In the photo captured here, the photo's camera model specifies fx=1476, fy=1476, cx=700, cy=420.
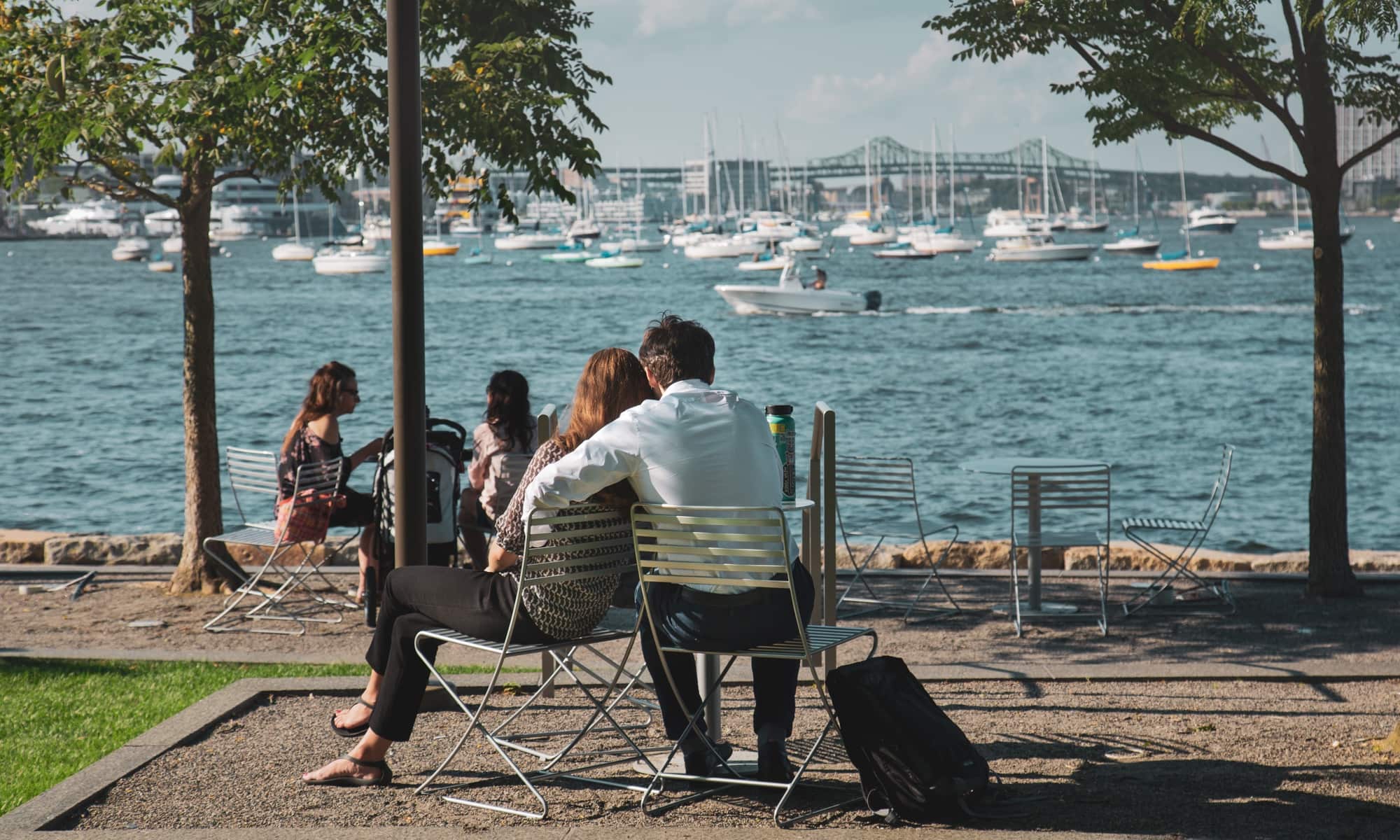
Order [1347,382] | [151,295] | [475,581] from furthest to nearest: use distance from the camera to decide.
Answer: [151,295], [1347,382], [475,581]

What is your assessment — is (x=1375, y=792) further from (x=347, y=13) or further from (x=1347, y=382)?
(x=1347, y=382)

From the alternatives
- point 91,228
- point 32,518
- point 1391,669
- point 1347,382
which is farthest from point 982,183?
point 1391,669

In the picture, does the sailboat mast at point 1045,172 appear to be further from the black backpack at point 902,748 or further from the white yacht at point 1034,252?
the black backpack at point 902,748

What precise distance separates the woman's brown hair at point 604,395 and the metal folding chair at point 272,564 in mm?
3497

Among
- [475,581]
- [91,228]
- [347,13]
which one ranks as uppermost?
[91,228]

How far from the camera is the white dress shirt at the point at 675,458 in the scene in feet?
14.7

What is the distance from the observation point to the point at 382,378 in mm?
43062

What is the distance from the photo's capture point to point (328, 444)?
8.27 m

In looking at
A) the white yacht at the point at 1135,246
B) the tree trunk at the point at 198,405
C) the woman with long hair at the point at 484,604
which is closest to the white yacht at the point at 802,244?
the white yacht at the point at 1135,246

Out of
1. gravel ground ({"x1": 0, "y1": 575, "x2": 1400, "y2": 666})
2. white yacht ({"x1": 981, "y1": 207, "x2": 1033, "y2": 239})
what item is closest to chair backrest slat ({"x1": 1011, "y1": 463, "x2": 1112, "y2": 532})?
gravel ground ({"x1": 0, "y1": 575, "x2": 1400, "y2": 666})

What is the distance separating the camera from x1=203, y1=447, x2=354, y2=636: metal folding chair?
800 cm

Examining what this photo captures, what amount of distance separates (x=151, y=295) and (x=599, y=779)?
83681 mm

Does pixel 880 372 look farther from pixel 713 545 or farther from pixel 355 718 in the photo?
pixel 713 545

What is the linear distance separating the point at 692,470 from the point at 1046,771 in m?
1.69
